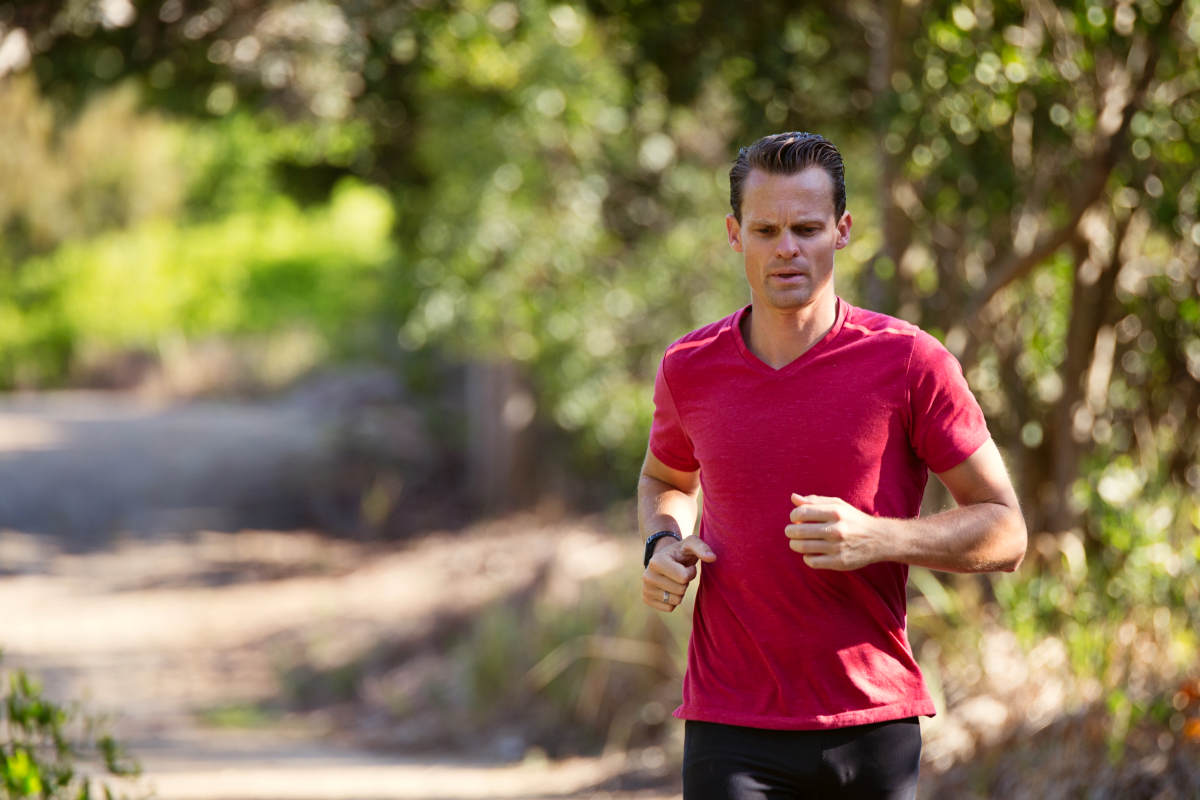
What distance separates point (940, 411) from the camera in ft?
8.54

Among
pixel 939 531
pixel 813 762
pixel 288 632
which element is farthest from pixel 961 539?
pixel 288 632

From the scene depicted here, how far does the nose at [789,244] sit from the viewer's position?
104 inches

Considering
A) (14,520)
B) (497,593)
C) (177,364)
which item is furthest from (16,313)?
(497,593)

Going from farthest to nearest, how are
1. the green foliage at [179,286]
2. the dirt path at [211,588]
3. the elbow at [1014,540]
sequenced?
the green foliage at [179,286] < the dirt path at [211,588] < the elbow at [1014,540]

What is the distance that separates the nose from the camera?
8.68 feet

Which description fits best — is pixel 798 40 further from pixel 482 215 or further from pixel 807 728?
pixel 807 728

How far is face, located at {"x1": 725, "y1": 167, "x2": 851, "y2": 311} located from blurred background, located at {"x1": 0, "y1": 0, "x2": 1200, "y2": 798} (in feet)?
7.06

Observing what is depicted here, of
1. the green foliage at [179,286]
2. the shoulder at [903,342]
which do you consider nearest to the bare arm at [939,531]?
the shoulder at [903,342]

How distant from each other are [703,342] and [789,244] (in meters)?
0.29

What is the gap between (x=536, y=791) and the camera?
24.8ft

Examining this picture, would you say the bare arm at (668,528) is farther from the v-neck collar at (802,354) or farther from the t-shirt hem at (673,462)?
the v-neck collar at (802,354)

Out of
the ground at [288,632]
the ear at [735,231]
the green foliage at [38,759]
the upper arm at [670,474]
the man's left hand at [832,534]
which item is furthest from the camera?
the ground at [288,632]

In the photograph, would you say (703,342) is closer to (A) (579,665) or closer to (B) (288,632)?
(A) (579,665)

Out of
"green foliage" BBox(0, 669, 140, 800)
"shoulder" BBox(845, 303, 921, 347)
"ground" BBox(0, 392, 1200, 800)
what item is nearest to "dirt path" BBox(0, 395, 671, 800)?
"ground" BBox(0, 392, 1200, 800)
